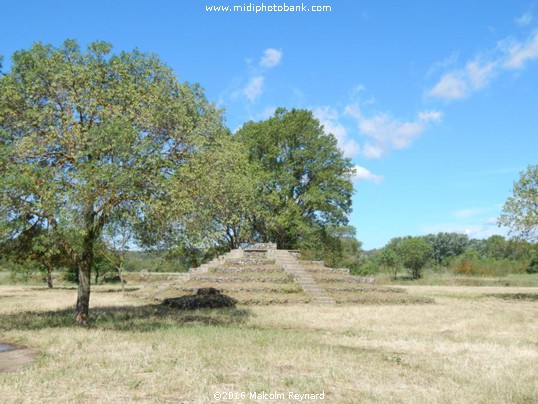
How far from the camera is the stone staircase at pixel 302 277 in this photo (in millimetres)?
33000

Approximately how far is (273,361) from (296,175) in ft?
A: 142

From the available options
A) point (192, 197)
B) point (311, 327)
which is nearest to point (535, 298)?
point (311, 327)

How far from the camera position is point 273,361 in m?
12.2

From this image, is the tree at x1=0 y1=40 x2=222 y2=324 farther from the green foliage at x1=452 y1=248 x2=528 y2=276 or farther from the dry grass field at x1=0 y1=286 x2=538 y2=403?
the green foliage at x1=452 y1=248 x2=528 y2=276

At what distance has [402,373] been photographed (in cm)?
1109

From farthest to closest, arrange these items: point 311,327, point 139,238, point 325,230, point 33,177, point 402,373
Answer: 1. point 325,230
2. point 139,238
3. point 311,327
4. point 33,177
5. point 402,373

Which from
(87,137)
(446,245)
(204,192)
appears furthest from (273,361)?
(446,245)

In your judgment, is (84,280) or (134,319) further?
(134,319)

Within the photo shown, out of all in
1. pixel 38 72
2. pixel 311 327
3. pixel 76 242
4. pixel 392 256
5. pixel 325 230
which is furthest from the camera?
pixel 392 256

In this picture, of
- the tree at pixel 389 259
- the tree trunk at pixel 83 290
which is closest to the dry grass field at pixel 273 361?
the tree trunk at pixel 83 290

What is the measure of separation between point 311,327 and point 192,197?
25.5ft

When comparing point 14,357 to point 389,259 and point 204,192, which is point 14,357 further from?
point 389,259

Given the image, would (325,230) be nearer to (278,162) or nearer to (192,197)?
(278,162)

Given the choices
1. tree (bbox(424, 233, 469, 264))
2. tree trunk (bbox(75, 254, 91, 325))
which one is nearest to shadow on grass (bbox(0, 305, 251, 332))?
tree trunk (bbox(75, 254, 91, 325))
